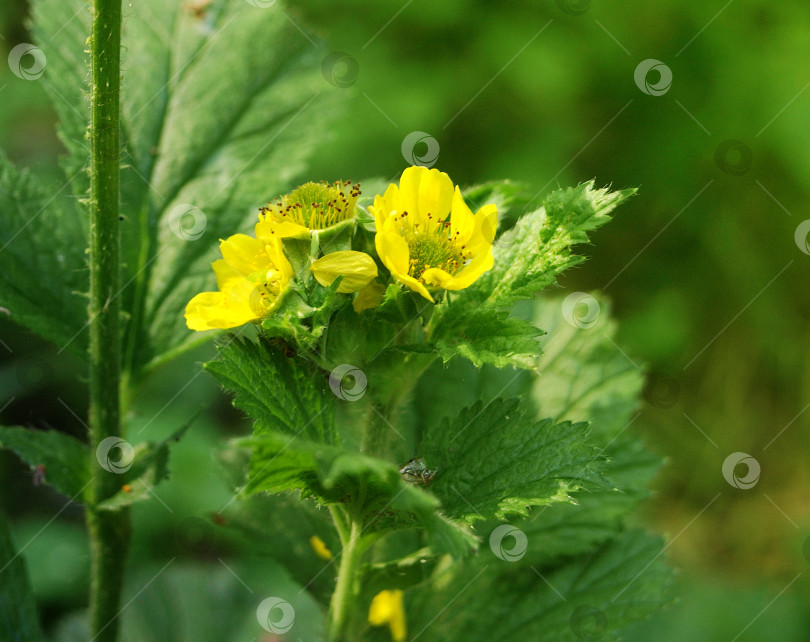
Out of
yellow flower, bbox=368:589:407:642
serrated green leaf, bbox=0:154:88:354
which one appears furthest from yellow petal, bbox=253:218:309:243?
yellow flower, bbox=368:589:407:642

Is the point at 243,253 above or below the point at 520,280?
below

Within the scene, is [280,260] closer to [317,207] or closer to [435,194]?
[317,207]

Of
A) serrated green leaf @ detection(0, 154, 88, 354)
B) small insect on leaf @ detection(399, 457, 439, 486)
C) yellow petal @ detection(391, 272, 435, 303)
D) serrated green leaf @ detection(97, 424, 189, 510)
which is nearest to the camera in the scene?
yellow petal @ detection(391, 272, 435, 303)

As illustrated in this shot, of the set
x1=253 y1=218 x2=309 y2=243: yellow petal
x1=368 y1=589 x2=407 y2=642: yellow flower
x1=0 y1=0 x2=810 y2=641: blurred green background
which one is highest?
x1=0 y1=0 x2=810 y2=641: blurred green background

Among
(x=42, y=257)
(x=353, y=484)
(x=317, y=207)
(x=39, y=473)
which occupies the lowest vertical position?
(x=39, y=473)

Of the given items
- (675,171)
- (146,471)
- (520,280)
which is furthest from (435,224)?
(675,171)

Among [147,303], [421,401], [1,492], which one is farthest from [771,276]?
[1,492]

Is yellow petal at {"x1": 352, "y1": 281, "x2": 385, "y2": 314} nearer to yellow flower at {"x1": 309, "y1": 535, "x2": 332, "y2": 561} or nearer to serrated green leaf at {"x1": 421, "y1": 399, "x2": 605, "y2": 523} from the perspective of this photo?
serrated green leaf at {"x1": 421, "y1": 399, "x2": 605, "y2": 523}

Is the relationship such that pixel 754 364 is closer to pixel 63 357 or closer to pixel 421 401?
pixel 421 401
